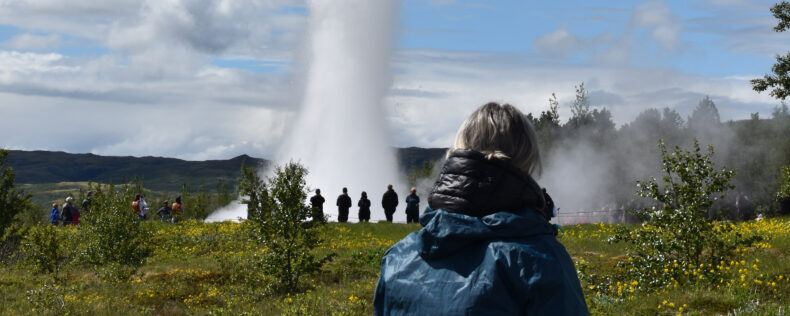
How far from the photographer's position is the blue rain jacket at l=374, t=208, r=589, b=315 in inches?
110

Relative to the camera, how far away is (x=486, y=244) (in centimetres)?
293

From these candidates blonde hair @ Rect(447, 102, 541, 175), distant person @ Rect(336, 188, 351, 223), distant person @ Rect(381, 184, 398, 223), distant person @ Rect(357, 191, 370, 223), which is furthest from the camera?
distant person @ Rect(357, 191, 370, 223)

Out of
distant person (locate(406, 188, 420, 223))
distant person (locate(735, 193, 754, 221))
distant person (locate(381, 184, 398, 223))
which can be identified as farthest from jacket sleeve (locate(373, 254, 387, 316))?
distant person (locate(735, 193, 754, 221))

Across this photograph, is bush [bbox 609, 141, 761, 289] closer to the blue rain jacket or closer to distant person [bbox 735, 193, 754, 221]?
the blue rain jacket

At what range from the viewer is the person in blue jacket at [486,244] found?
9.22 ft

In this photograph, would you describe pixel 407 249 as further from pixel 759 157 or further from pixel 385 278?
pixel 759 157

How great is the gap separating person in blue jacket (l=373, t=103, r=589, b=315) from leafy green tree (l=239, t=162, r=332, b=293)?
11.4 m

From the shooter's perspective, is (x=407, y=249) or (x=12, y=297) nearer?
(x=407, y=249)

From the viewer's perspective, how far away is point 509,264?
111 inches

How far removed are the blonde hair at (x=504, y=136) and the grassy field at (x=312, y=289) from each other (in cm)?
265

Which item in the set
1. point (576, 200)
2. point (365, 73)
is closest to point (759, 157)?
point (576, 200)

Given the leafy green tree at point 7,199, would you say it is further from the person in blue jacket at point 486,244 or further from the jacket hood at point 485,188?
the jacket hood at point 485,188

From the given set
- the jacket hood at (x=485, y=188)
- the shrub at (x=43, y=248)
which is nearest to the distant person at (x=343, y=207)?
the shrub at (x=43, y=248)

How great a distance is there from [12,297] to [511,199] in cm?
1460
